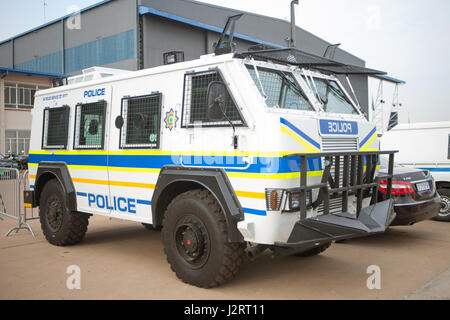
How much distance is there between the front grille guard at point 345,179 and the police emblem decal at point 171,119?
1.66 meters

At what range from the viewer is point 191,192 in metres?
4.91

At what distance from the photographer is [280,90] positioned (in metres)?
5.00

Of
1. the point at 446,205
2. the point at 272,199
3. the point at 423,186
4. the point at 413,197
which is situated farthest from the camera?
the point at 446,205

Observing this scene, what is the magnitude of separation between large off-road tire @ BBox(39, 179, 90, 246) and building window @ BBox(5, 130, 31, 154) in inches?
1024

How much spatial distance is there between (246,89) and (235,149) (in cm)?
65

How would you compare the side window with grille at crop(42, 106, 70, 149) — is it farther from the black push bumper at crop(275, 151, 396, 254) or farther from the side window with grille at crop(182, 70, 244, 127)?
the black push bumper at crop(275, 151, 396, 254)

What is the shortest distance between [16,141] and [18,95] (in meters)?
3.35

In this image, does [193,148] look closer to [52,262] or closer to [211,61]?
[211,61]

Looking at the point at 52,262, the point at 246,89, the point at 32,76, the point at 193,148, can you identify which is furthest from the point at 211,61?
the point at 32,76

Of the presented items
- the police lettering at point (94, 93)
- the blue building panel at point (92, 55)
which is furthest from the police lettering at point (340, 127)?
the blue building panel at point (92, 55)

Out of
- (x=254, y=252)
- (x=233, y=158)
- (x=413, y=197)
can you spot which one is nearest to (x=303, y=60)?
(x=233, y=158)

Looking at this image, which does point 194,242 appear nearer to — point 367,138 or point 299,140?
point 299,140

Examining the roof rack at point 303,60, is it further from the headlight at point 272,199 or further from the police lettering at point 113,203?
the police lettering at point 113,203

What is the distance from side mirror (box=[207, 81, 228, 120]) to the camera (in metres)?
4.47
